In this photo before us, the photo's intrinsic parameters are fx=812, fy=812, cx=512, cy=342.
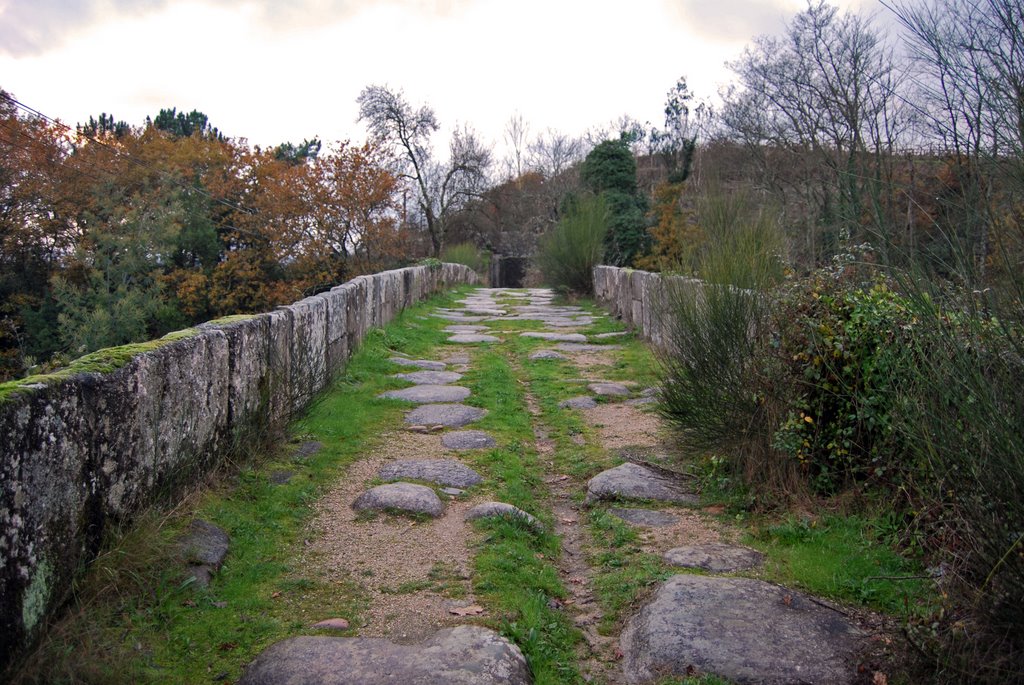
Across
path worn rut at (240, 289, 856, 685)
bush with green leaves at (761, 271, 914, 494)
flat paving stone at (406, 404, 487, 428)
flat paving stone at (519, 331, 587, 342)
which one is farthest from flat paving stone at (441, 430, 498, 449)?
flat paving stone at (519, 331, 587, 342)

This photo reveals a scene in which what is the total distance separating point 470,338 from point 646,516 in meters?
6.40

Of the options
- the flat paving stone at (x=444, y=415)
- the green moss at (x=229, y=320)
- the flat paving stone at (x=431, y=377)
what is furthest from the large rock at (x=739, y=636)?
the flat paving stone at (x=431, y=377)

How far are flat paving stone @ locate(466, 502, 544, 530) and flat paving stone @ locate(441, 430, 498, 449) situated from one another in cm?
118

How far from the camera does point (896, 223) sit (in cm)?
301

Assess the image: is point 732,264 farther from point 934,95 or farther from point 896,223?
point 934,95

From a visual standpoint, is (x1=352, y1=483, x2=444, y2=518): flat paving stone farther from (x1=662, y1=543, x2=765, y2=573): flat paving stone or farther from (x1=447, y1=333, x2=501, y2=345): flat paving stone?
(x1=447, y1=333, x2=501, y2=345): flat paving stone

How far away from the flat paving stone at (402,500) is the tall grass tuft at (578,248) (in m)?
12.0

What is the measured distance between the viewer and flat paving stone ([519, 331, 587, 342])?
394 inches

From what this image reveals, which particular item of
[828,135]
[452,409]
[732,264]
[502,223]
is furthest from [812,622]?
[502,223]

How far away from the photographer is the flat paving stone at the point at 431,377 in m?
7.25

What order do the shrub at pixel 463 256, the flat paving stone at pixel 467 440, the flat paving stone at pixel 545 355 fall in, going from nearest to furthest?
the flat paving stone at pixel 467 440, the flat paving stone at pixel 545 355, the shrub at pixel 463 256

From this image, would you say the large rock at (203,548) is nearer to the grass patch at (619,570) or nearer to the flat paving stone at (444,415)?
the grass patch at (619,570)

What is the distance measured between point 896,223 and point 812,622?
1.47m

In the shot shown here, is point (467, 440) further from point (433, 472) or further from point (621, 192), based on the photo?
point (621, 192)
